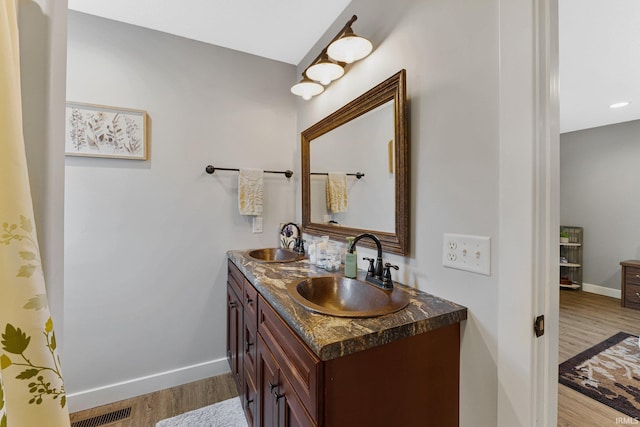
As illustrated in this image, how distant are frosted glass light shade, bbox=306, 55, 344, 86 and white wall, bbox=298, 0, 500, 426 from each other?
36 cm

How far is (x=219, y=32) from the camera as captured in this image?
6.35 feet

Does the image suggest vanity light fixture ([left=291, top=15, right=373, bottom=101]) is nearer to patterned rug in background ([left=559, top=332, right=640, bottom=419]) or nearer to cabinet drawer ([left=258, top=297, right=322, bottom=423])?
cabinet drawer ([left=258, top=297, right=322, bottom=423])

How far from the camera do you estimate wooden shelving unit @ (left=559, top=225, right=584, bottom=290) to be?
420 centimetres

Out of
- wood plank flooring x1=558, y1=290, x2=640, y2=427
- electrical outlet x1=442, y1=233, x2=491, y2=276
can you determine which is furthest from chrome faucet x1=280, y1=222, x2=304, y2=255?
wood plank flooring x1=558, y1=290, x2=640, y2=427

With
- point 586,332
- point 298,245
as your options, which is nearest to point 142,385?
point 298,245

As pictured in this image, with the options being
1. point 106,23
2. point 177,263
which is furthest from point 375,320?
point 106,23

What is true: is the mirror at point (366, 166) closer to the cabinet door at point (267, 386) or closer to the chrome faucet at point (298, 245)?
the chrome faucet at point (298, 245)

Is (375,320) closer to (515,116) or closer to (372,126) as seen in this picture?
(515,116)

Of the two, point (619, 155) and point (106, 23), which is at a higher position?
point (106, 23)

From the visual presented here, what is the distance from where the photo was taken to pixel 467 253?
38.0 inches

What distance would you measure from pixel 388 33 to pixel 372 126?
1.45 feet

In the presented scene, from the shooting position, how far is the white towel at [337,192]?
5.65ft

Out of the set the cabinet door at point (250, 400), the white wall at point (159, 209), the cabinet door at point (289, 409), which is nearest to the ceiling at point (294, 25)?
the white wall at point (159, 209)

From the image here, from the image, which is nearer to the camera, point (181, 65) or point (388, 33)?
point (388, 33)
